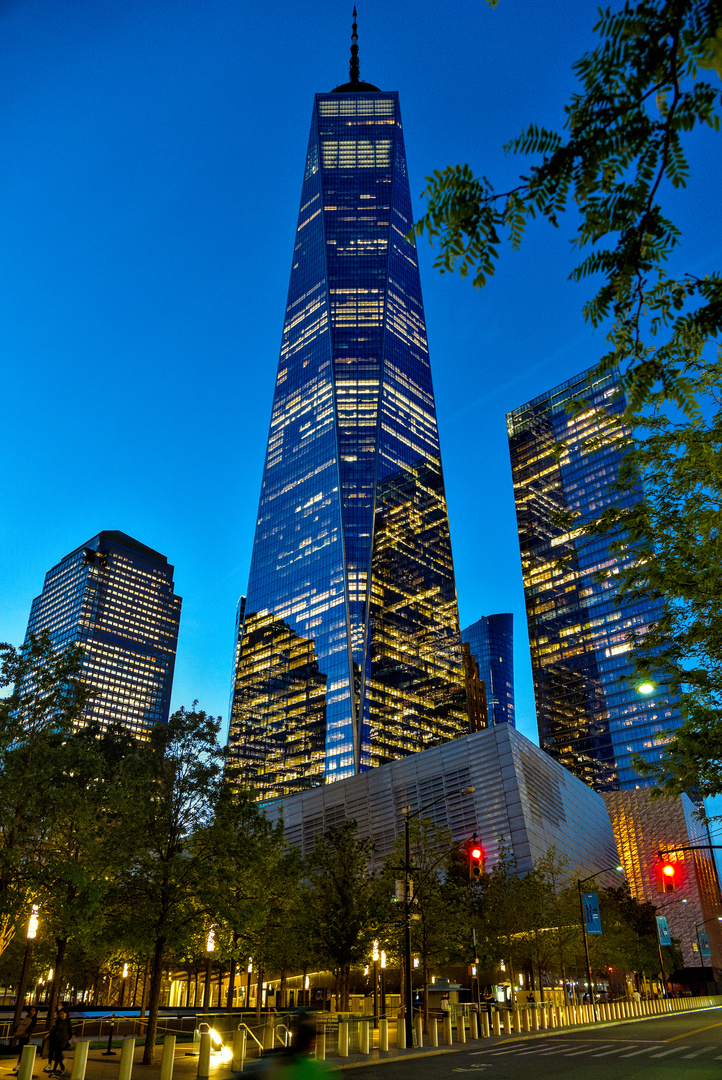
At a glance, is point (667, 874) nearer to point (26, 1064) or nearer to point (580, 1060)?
point (580, 1060)

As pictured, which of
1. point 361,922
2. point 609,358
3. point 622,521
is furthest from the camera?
point 361,922

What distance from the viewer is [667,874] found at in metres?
27.6

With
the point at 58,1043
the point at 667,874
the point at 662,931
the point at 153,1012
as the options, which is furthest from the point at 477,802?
the point at 58,1043

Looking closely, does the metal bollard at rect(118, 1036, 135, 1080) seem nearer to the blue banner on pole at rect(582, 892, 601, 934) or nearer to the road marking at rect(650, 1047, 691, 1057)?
the road marking at rect(650, 1047, 691, 1057)

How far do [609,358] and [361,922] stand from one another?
48.3 meters

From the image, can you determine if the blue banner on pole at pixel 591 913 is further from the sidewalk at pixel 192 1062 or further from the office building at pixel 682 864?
the office building at pixel 682 864

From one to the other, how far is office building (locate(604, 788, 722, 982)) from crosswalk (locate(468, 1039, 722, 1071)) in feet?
441

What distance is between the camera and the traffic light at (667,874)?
2709 centimetres

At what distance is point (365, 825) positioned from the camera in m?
93.5

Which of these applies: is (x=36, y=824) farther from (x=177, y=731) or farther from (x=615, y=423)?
(x=615, y=423)

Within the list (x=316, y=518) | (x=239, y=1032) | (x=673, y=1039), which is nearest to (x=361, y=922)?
(x=673, y=1039)

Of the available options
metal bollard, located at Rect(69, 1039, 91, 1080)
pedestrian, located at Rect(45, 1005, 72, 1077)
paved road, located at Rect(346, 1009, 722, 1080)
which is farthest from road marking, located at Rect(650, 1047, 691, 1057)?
pedestrian, located at Rect(45, 1005, 72, 1077)

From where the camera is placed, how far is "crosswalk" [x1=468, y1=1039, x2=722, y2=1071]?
2166 cm

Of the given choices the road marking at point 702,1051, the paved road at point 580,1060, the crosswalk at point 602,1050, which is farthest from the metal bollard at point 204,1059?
the road marking at point 702,1051
